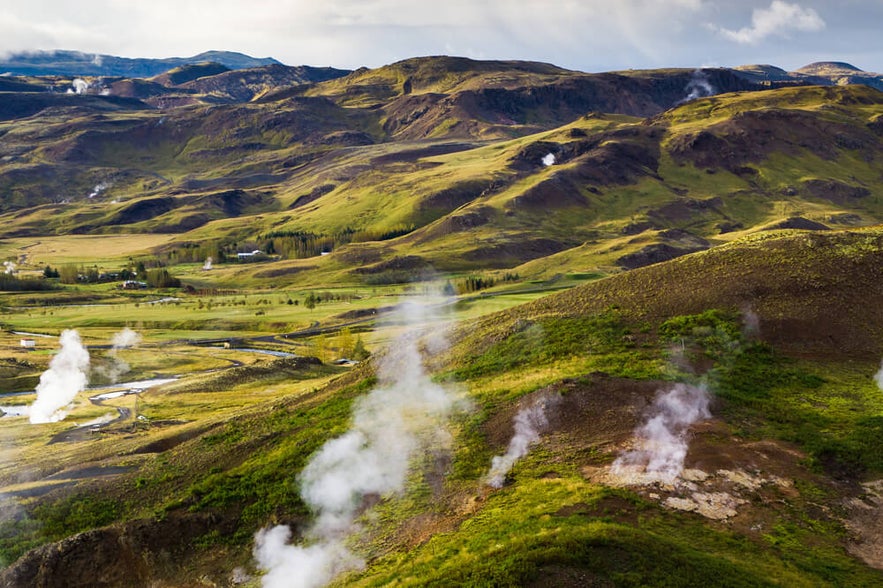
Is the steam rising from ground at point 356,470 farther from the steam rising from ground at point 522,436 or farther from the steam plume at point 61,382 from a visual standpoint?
the steam plume at point 61,382

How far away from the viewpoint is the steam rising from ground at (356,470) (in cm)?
3622

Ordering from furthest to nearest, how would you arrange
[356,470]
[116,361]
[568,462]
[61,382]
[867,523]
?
[116,361], [61,382], [356,470], [568,462], [867,523]

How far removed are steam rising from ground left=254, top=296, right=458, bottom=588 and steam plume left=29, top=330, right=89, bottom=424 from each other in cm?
5474

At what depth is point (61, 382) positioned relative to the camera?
114438 millimetres

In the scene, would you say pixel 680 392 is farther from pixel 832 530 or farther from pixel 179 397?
pixel 179 397

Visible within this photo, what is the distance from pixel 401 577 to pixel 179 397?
259 ft

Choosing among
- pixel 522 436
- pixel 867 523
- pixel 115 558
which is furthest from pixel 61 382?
pixel 867 523

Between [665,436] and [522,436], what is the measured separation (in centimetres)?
850

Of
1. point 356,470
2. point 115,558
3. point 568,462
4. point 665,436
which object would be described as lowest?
point 115,558

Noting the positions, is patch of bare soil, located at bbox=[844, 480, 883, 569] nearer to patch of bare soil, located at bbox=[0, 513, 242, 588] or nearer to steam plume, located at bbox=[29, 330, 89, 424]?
patch of bare soil, located at bbox=[0, 513, 242, 588]

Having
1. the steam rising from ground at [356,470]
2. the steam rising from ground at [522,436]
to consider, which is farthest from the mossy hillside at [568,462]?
the steam rising from ground at [356,470]

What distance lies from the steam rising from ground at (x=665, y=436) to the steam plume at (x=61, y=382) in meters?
75.5

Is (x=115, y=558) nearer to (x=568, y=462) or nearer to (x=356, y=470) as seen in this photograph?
(x=356, y=470)

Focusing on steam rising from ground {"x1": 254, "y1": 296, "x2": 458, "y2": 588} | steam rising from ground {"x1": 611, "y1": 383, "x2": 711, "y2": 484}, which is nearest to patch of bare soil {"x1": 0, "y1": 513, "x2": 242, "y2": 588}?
steam rising from ground {"x1": 254, "y1": 296, "x2": 458, "y2": 588}
